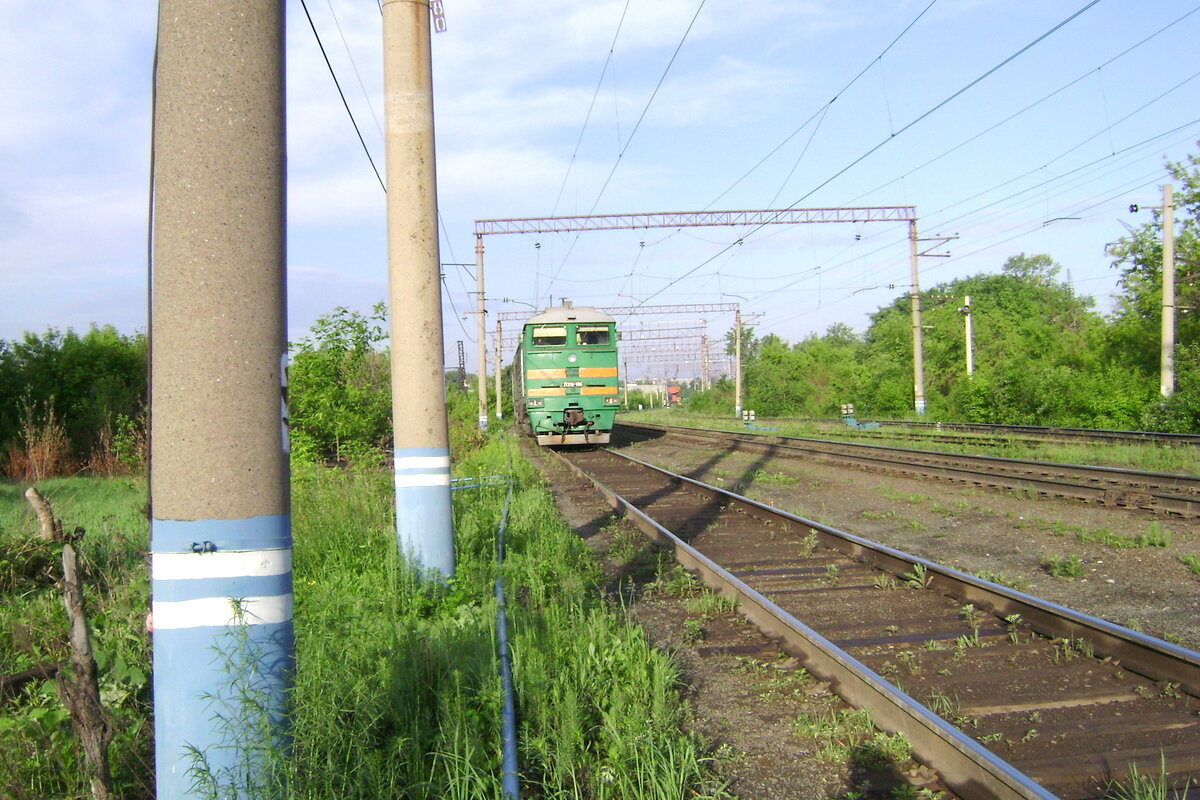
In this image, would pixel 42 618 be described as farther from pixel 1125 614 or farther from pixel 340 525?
pixel 1125 614

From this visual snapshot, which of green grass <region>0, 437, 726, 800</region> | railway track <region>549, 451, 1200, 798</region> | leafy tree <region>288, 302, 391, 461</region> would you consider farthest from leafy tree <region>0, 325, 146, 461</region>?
railway track <region>549, 451, 1200, 798</region>

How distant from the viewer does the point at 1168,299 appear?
2508cm

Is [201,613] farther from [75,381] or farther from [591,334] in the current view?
A: [75,381]

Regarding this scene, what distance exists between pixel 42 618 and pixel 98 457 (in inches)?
560

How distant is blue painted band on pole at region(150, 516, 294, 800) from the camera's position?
8.33ft

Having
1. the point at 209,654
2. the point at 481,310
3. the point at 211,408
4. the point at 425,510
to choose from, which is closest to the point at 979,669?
the point at 425,510

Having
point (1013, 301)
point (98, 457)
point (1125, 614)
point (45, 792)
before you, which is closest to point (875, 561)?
point (1125, 614)

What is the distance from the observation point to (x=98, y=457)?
18766 millimetres

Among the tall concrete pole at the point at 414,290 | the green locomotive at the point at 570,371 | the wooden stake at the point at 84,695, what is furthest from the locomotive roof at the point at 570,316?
the wooden stake at the point at 84,695

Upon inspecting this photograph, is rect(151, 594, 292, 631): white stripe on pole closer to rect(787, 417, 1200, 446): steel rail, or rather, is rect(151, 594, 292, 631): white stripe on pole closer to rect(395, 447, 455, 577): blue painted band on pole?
rect(395, 447, 455, 577): blue painted band on pole

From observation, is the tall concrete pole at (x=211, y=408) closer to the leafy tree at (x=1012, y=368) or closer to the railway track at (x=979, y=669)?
the railway track at (x=979, y=669)

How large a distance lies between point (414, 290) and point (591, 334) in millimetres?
18402

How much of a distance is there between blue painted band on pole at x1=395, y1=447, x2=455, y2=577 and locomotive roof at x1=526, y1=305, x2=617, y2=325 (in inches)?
713

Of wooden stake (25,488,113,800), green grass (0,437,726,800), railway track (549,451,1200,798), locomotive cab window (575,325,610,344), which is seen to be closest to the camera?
wooden stake (25,488,113,800)
